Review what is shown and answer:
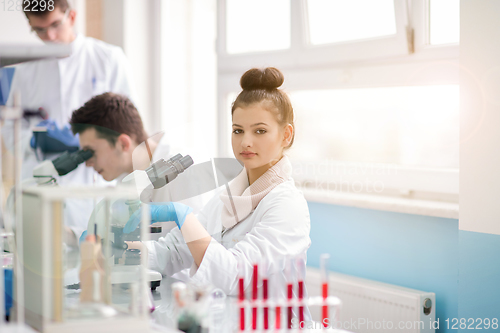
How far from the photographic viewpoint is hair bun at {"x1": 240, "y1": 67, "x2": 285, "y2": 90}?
5.42 ft

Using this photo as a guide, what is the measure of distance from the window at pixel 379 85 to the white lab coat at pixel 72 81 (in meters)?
0.79

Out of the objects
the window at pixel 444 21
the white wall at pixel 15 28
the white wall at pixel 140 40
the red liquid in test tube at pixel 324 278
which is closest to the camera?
the red liquid in test tube at pixel 324 278

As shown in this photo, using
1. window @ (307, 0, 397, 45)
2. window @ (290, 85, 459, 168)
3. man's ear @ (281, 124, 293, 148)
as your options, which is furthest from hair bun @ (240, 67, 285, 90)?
window @ (307, 0, 397, 45)

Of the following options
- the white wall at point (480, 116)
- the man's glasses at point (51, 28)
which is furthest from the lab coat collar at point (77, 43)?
the white wall at point (480, 116)

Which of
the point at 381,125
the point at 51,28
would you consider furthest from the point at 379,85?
→ the point at 51,28

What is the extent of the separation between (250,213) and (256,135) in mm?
265

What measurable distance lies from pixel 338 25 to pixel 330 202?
0.89m

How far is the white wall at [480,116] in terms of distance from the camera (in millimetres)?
1411

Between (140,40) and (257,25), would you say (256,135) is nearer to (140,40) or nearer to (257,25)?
(257,25)

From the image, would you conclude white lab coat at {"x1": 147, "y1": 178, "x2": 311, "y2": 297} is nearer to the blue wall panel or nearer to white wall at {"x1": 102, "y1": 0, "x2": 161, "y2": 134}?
the blue wall panel

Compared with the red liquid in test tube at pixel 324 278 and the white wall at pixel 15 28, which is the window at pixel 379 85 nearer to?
the red liquid in test tube at pixel 324 278

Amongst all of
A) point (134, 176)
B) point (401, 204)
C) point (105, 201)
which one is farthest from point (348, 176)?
point (105, 201)

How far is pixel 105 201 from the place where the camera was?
3.30 ft

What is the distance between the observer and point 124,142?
2.07 metres
